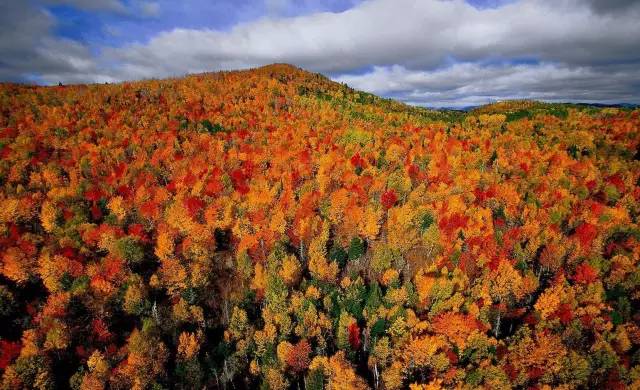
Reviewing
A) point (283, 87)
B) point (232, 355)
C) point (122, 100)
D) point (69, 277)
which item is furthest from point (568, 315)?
point (122, 100)

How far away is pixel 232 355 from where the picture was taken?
227ft

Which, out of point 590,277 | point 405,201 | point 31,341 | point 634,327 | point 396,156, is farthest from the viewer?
point 396,156

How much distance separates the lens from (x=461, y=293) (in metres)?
82.1

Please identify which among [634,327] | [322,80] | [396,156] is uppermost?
[322,80]

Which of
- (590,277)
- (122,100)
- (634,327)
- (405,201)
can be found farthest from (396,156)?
(122,100)

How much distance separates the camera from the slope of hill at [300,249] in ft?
223

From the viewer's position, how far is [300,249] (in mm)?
93625

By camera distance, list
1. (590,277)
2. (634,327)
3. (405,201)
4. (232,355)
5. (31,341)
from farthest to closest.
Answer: (405,201)
(590,277)
(634,327)
(232,355)
(31,341)

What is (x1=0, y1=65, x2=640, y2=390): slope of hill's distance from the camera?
223 ft

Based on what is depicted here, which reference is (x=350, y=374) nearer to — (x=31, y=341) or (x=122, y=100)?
(x=31, y=341)

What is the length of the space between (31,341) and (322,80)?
145305 mm

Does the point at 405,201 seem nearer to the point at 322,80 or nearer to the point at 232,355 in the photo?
the point at 232,355

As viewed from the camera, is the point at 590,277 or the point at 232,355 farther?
the point at 590,277

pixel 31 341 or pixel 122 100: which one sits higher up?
pixel 122 100
